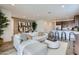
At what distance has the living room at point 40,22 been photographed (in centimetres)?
215

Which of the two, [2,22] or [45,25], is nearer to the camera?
[2,22]

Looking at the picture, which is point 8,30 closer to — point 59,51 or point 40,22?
point 40,22

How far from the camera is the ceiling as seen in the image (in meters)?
2.15

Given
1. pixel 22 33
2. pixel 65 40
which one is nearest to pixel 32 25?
pixel 22 33

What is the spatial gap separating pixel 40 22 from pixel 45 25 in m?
0.12

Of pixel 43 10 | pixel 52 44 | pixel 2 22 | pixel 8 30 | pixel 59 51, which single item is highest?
pixel 43 10

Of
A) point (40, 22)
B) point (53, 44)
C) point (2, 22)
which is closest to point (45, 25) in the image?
point (40, 22)

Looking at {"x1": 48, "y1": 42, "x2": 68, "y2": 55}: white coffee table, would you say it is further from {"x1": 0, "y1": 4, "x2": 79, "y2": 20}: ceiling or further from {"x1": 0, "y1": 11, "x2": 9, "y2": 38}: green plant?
{"x1": 0, "y1": 11, "x2": 9, "y2": 38}: green plant

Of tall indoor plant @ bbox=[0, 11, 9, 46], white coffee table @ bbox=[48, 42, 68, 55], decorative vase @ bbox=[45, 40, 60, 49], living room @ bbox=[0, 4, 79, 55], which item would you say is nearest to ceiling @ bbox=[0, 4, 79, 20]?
living room @ bbox=[0, 4, 79, 55]

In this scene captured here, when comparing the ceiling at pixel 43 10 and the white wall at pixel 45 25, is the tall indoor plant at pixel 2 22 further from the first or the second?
the white wall at pixel 45 25

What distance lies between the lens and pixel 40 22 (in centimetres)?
230

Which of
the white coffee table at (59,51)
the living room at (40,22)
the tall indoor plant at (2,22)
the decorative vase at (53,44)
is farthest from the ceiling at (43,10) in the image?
the white coffee table at (59,51)
